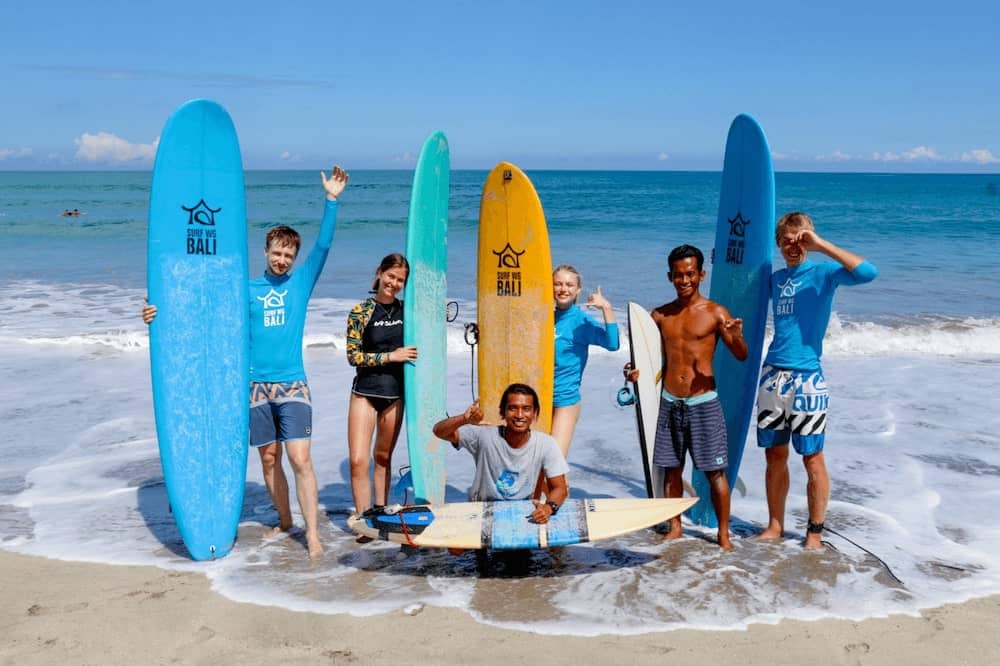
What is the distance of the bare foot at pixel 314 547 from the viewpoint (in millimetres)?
4328

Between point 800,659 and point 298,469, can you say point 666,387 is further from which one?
point 298,469

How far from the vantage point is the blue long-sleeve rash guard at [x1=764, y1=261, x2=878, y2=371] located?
413 centimetres

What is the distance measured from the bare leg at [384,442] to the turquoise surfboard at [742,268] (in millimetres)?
1751

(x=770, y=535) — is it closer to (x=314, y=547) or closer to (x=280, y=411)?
(x=314, y=547)

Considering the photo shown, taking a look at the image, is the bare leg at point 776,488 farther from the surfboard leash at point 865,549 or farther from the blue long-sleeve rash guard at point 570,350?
the blue long-sleeve rash guard at point 570,350

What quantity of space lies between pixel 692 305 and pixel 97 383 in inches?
246

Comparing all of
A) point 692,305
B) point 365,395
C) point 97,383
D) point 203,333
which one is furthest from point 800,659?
point 97,383

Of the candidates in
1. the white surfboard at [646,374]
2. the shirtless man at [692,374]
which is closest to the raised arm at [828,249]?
the shirtless man at [692,374]

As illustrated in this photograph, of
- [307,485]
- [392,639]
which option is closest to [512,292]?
[307,485]

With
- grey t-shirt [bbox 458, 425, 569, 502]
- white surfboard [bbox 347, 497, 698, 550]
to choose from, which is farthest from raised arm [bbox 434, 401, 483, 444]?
white surfboard [bbox 347, 497, 698, 550]

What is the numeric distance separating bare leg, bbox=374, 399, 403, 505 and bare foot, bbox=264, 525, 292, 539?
59 cm

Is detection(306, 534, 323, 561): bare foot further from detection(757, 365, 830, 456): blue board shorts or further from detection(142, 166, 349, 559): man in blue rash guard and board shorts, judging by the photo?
detection(757, 365, 830, 456): blue board shorts

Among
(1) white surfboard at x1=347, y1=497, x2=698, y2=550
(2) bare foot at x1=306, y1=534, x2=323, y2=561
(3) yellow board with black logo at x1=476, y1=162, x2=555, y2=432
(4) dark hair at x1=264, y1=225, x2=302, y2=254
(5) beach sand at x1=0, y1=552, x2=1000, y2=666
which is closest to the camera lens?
(5) beach sand at x1=0, y1=552, x2=1000, y2=666

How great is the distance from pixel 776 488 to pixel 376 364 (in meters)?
2.19
